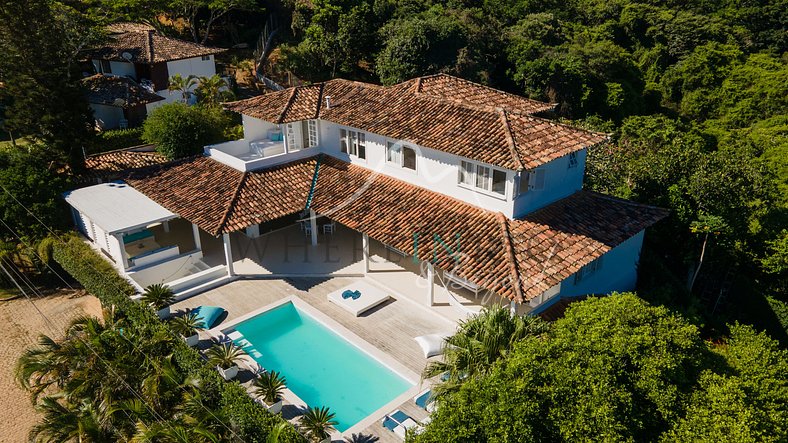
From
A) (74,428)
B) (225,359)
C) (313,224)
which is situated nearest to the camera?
(74,428)

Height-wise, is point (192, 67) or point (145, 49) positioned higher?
point (145, 49)

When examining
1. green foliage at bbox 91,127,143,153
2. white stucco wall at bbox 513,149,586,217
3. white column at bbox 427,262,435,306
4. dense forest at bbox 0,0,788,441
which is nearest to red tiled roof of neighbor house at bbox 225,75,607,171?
white stucco wall at bbox 513,149,586,217

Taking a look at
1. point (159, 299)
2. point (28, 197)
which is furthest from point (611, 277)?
point (28, 197)

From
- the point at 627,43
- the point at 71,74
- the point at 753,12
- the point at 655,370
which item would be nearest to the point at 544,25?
the point at 627,43

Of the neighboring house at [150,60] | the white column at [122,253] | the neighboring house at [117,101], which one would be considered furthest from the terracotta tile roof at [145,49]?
the white column at [122,253]

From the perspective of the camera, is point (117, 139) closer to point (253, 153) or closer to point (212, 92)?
point (212, 92)

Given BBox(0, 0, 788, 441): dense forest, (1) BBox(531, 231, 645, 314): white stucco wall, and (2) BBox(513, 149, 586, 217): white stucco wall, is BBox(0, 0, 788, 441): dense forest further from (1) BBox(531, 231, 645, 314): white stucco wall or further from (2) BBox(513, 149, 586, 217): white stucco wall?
(2) BBox(513, 149, 586, 217): white stucco wall
